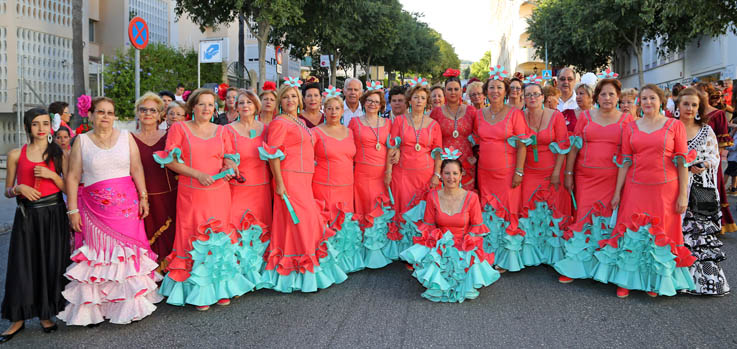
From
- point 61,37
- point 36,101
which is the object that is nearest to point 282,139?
point 36,101

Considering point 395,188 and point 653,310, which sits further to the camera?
point 395,188

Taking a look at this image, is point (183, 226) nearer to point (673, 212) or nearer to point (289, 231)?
point (289, 231)

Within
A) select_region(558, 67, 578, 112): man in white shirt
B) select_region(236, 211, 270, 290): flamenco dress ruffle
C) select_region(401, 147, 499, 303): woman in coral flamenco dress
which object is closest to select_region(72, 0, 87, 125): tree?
select_region(236, 211, 270, 290): flamenco dress ruffle

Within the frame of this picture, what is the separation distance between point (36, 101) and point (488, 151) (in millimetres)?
17450

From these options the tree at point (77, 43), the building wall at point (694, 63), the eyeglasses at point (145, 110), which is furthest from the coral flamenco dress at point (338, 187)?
the building wall at point (694, 63)

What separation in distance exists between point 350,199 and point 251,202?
3.53ft

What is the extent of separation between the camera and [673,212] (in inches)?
201

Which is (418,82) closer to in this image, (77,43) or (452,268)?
(452,268)

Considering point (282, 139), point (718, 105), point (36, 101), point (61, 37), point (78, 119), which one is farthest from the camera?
point (61, 37)

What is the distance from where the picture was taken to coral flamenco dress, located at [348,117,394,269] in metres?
6.01

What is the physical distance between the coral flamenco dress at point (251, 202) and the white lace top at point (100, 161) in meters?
1.03

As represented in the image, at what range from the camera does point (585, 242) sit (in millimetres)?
5547

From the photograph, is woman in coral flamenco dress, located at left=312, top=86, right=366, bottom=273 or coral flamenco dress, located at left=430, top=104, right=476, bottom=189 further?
coral flamenco dress, located at left=430, top=104, right=476, bottom=189

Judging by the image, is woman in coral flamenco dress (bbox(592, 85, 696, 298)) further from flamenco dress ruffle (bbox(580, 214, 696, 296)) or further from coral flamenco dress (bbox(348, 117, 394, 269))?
coral flamenco dress (bbox(348, 117, 394, 269))
